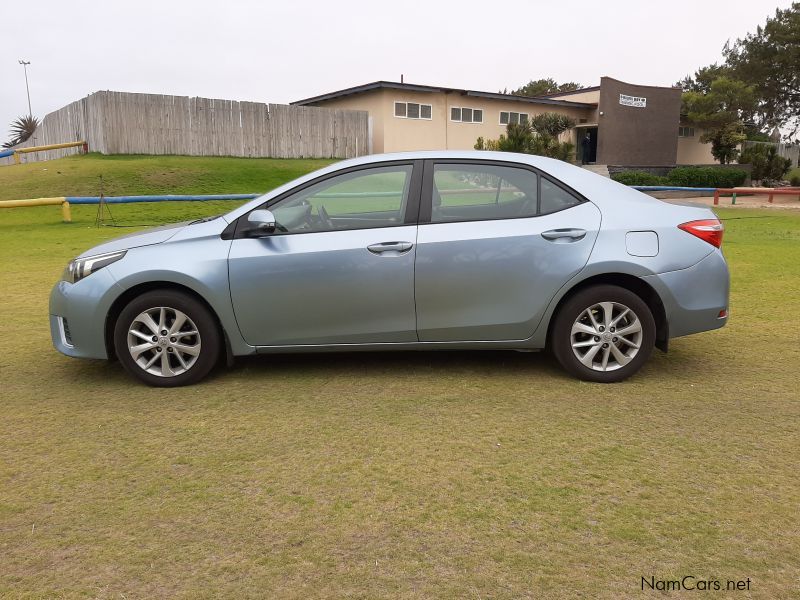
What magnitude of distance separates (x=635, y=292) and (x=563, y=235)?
27.0 inches

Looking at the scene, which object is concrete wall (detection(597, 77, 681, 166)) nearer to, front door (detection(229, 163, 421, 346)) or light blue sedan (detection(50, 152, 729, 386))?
light blue sedan (detection(50, 152, 729, 386))

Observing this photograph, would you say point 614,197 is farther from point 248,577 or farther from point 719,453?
point 248,577

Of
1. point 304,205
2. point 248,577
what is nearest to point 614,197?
point 304,205

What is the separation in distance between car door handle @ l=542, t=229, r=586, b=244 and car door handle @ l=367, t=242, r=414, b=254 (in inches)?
36.0

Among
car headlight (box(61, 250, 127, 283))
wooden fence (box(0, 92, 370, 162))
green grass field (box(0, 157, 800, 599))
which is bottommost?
green grass field (box(0, 157, 800, 599))

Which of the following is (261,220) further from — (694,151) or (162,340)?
(694,151)

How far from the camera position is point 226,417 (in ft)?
13.1

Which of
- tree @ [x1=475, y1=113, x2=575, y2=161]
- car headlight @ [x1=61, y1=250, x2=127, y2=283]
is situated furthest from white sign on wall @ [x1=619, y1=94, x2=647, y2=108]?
car headlight @ [x1=61, y1=250, x2=127, y2=283]

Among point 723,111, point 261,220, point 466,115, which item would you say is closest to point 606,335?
point 261,220

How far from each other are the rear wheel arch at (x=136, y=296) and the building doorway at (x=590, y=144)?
41.4 m

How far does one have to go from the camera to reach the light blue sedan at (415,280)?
4.43 meters

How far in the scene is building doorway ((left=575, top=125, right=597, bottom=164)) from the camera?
141 feet

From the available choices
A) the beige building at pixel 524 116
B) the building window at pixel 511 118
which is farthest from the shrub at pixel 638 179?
the beige building at pixel 524 116

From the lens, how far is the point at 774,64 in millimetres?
59375
